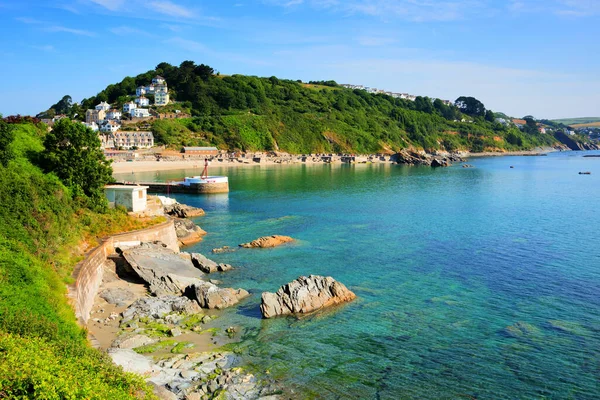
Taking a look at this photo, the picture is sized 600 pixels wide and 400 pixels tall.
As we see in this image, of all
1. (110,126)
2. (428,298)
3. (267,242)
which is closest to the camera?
(428,298)

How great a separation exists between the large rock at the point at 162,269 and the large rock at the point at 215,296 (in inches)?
64.5

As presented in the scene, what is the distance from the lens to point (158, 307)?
964 inches

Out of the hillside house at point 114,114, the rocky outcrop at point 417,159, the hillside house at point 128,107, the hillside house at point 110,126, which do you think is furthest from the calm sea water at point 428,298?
the hillside house at point 128,107

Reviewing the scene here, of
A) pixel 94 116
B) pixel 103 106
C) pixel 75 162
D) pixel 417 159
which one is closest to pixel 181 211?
pixel 75 162

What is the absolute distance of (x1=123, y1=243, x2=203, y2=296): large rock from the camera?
1085 inches

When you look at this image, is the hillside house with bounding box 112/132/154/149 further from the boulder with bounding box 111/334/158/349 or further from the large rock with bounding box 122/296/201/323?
the boulder with bounding box 111/334/158/349

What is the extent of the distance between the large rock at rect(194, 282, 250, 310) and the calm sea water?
808 millimetres

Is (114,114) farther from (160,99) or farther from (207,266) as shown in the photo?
(207,266)

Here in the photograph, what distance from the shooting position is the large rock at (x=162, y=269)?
27.5m

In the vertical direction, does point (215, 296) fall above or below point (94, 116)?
below

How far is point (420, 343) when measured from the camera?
70.2 ft

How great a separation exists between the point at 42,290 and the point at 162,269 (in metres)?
11.3

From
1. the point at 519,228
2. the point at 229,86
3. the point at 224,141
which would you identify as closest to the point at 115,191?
the point at 519,228

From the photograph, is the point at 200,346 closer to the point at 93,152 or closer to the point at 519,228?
the point at 93,152
